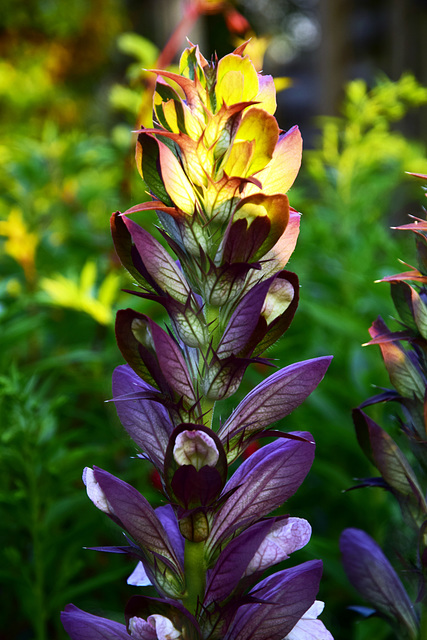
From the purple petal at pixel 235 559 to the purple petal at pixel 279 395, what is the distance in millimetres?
68

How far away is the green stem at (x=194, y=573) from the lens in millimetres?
442

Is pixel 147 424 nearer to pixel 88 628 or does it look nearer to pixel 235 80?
pixel 88 628

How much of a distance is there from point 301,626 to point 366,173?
145 cm

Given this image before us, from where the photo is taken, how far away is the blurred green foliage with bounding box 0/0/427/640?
0.82 meters

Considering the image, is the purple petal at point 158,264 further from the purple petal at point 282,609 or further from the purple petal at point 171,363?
the purple petal at point 282,609

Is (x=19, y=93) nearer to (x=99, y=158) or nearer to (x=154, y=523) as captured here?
(x=99, y=158)

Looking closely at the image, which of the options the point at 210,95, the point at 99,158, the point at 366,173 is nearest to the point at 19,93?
the point at 99,158

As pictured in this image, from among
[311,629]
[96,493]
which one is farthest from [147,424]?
[311,629]

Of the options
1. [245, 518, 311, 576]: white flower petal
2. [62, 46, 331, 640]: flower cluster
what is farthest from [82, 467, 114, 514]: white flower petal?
[245, 518, 311, 576]: white flower petal

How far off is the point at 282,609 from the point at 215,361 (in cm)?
17

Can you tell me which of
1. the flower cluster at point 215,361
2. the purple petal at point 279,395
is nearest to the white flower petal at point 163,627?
the flower cluster at point 215,361

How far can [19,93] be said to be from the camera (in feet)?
10.1

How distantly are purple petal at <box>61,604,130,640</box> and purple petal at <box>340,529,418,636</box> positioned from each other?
23cm

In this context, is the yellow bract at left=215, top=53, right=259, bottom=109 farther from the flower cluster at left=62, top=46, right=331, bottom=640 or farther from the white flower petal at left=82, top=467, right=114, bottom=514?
the white flower petal at left=82, top=467, right=114, bottom=514
